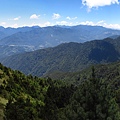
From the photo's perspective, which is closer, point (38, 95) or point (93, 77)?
point (93, 77)

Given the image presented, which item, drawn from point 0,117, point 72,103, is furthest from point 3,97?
point 72,103

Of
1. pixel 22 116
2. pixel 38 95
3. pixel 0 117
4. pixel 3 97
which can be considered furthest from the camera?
pixel 38 95

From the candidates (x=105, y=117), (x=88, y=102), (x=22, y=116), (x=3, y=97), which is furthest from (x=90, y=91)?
(x=3, y=97)

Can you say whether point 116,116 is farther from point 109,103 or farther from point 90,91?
point 90,91

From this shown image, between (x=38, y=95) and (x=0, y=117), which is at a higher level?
(x=0, y=117)

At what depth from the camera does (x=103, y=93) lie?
939 inches

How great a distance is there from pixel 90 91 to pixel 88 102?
1015 mm

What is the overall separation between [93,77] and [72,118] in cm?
410

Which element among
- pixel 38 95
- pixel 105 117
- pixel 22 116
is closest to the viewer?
pixel 105 117

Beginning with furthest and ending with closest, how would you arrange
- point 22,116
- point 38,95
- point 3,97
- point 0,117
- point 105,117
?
point 38,95 < point 3,97 < point 0,117 < point 22,116 < point 105,117

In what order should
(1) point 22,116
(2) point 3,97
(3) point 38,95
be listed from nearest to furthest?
(1) point 22,116 → (2) point 3,97 → (3) point 38,95

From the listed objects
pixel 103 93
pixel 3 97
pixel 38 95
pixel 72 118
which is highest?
pixel 103 93

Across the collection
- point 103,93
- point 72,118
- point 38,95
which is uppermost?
point 103,93

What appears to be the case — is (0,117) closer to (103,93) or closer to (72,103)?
(72,103)
